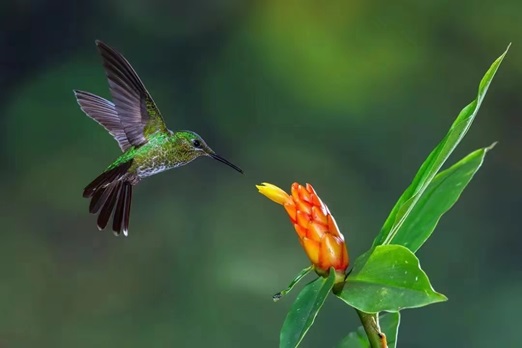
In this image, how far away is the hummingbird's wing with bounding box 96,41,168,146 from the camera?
0.92m

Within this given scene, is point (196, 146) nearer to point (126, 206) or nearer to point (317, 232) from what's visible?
point (126, 206)

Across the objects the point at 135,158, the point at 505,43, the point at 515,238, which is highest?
the point at 135,158

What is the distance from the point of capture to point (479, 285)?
1698mm

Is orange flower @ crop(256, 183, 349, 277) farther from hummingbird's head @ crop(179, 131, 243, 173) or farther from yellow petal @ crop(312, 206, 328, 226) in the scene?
hummingbird's head @ crop(179, 131, 243, 173)

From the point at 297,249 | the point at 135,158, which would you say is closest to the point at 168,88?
the point at 297,249

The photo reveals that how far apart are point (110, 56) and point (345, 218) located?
36.6 inches

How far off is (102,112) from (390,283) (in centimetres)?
65

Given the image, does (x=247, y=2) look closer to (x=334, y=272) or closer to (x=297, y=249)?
(x=297, y=249)

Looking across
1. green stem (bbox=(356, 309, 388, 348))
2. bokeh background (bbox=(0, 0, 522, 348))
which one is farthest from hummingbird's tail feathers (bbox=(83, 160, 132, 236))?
bokeh background (bbox=(0, 0, 522, 348))

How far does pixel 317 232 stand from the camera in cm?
55

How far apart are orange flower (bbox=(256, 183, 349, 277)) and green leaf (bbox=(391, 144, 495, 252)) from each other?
0.14 ft

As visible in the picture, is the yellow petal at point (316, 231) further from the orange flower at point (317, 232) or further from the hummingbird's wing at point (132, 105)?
the hummingbird's wing at point (132, 105)

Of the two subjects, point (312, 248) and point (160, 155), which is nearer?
point (312, 248)

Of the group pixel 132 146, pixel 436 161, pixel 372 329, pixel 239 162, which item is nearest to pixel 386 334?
pixel 372 329
